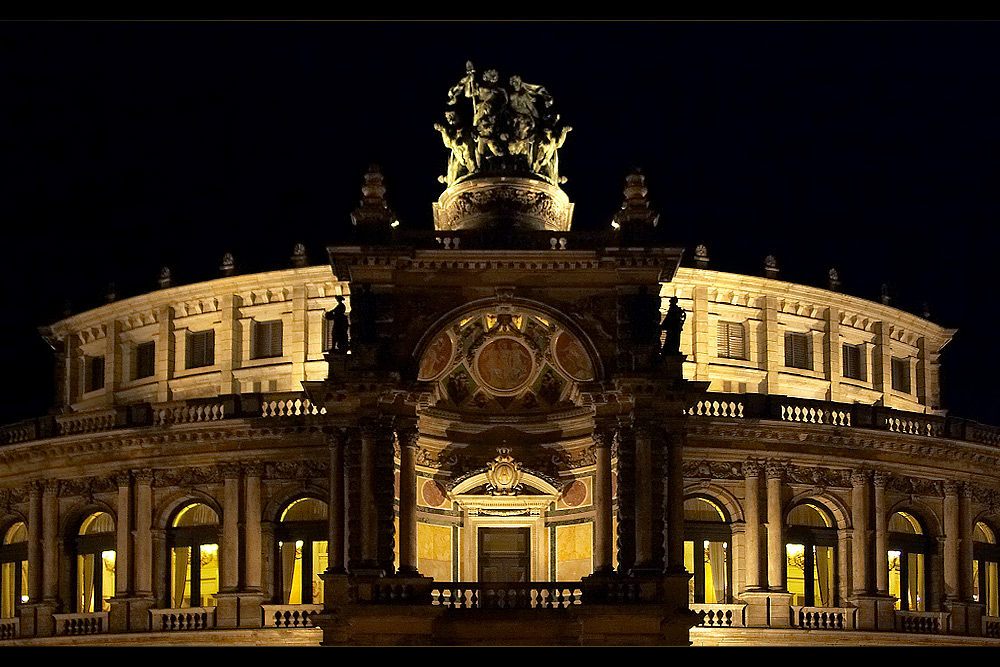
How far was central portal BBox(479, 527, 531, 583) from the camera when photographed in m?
55.7

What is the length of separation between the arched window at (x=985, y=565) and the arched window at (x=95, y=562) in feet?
103

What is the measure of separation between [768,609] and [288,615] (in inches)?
628

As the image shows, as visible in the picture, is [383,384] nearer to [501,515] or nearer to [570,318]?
[570,318]

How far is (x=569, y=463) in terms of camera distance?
55.5 m

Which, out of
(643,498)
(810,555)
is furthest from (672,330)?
(810,555)

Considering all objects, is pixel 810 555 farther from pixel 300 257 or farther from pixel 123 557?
pixel 123 557

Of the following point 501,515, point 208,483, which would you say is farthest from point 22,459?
point 501,515

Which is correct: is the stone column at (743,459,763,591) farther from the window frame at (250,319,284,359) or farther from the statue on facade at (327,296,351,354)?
the window frame at (250,319,284,359)

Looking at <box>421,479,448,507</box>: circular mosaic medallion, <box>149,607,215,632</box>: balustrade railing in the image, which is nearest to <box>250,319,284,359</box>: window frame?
<box>149,607,215,632</box>: balustrade railing

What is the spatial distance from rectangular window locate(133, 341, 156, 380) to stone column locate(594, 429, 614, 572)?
2678cm

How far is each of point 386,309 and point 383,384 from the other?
7.12 feet

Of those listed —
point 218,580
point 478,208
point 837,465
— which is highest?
point 478,208

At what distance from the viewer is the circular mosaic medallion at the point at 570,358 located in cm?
5144

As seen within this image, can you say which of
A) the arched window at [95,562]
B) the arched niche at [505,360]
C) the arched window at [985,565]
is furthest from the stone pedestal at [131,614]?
the arched window at [985,565]
